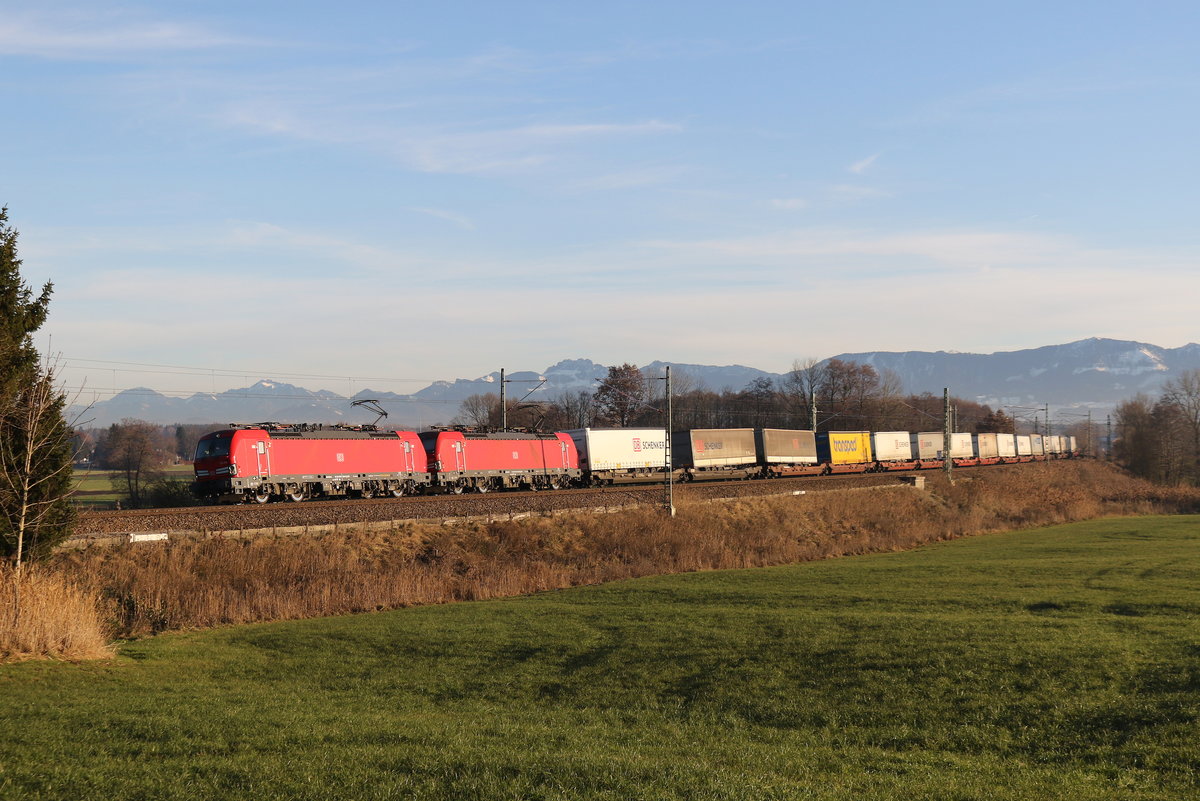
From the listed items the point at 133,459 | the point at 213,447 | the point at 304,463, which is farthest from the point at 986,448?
the point at 213,447

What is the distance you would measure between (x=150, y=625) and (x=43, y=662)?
279 inches

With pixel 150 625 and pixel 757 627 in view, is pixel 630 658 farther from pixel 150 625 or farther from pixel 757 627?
pixel 150 625

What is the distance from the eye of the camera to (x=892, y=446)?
286 feet

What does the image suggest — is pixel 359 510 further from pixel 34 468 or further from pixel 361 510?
pixel 34 468

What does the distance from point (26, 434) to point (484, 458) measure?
34423 mm

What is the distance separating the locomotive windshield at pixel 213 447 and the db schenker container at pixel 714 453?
100ft

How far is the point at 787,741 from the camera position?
Result: 12.2 m

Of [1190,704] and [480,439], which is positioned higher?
[480,439]

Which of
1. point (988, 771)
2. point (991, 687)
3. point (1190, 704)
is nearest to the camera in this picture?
point (988, 771)

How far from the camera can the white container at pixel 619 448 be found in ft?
195

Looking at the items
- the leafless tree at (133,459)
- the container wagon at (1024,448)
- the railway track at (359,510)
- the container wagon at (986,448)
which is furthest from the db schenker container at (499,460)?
the container wagon at (1024,448)

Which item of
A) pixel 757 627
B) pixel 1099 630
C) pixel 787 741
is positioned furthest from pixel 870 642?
pixel 787 741

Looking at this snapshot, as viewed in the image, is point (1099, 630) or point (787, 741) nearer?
point (787, 741)

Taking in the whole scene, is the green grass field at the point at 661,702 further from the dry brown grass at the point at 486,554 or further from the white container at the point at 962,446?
the white container at the point at 962,446
